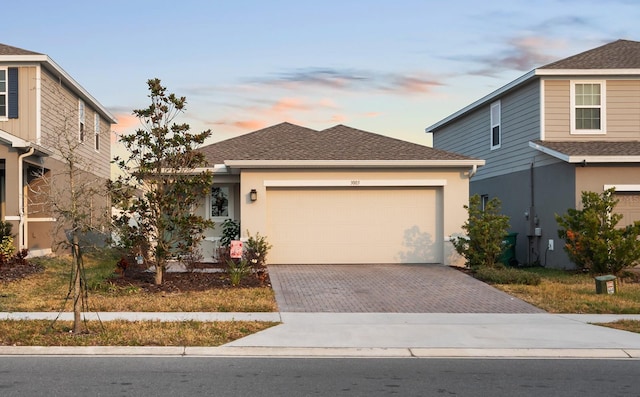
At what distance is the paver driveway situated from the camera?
1421 centimetres

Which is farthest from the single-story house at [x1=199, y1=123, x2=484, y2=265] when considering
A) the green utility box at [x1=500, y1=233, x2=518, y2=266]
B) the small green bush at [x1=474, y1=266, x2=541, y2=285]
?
the small green bush at [x1=474, y1=266, x2=541, y2=285]

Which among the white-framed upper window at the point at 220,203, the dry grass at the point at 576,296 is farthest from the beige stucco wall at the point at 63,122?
the dry grass at the point at 576,296

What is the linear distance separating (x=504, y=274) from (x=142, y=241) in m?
8.71

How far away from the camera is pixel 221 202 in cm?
2238

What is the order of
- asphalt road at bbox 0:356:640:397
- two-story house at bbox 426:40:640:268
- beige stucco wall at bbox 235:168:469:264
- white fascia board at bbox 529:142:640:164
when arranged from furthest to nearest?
beige stucco wall at bbox 235:168:469:264 → two-story house at bbox 426:40:640:268 → white fascia board at bbox 529:142:640:164 → asphalt road at bbox 0:356:640:397

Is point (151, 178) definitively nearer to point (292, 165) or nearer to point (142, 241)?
point (142, 241)

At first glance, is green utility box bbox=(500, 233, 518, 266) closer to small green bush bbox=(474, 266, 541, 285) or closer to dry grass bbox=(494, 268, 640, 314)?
dry grass bbox=(494, 268, 640, 314)

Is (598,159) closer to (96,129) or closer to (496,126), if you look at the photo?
(496,126)

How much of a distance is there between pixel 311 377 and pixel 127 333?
3.77 metres

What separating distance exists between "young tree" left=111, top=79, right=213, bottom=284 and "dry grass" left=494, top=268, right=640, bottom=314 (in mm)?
7484

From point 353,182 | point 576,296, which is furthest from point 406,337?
point 353,182

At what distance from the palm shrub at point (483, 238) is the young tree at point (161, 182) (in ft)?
23.7

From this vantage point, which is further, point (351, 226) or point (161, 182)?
point (351, 226)

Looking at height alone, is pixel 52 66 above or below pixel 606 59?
below
